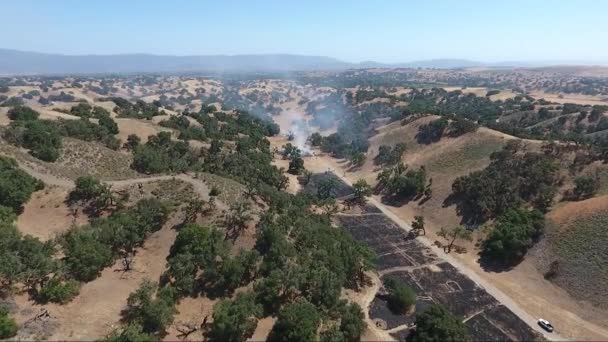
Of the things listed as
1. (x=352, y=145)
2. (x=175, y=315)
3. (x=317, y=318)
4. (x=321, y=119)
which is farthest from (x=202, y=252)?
(x=321, y=119)

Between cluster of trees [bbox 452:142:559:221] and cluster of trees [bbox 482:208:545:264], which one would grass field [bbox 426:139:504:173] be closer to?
cluster of trees [bbox 452:142:559:221]

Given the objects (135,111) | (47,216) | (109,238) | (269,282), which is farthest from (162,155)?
(135,111)

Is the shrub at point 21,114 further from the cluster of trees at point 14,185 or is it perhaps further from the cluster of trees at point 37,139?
the cluster of trees at point 14,185

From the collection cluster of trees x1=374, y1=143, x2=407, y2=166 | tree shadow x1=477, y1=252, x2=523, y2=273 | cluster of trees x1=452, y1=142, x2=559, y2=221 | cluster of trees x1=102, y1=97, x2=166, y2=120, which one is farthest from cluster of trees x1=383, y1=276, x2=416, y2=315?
cluster of trees x1=102, y1=97, x2=166, y2=120

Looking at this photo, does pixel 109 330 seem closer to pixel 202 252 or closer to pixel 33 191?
pixel 202 252

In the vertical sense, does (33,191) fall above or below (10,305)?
above

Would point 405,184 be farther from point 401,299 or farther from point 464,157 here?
point 401,299

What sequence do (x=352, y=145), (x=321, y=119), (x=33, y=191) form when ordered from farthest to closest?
(x=321, y=119), (x=352, y=145), (x=33, y=191)
